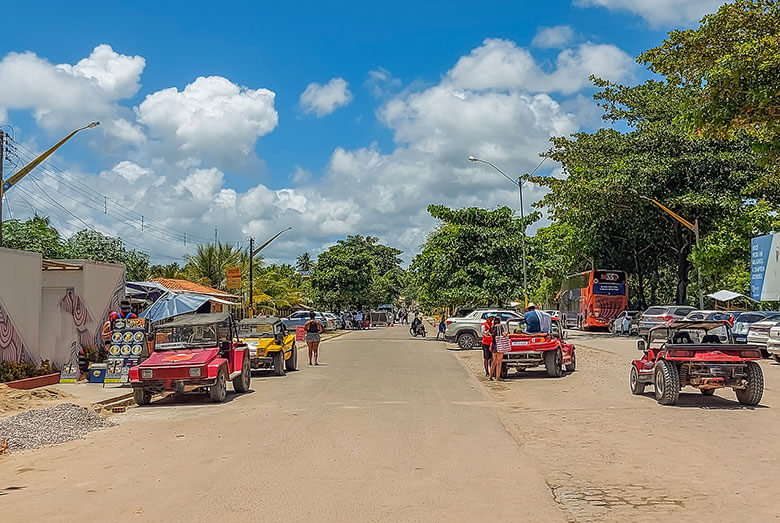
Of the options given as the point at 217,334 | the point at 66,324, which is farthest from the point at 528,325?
the point at 66,324

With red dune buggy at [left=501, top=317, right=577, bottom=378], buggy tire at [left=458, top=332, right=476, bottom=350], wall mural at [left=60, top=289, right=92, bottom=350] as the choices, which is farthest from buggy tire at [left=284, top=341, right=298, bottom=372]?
buggy tire at [left=458, top=332, right=476, bottom=350]

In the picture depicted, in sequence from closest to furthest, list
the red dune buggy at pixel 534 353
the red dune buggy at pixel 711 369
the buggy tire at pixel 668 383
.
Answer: the red dune buggy at pixel 711 369
the buggy tire at pixel 668 383
the red dune buggy at pixel 534 353

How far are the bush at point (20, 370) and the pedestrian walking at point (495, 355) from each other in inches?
421

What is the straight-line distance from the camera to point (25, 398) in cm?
1397

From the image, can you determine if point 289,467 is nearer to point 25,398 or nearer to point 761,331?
point 25,398

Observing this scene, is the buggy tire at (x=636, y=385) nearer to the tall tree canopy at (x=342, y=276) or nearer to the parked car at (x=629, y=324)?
the parked car at (x=629, y=324)

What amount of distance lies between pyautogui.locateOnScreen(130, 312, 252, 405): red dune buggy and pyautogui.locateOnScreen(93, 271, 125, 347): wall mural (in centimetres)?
561

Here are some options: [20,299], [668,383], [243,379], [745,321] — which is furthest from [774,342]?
[20,299]

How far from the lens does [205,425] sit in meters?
11.9

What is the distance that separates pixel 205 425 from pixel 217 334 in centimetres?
379

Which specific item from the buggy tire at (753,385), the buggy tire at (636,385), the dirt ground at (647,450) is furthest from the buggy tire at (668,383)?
the buggy tire at (636,385)

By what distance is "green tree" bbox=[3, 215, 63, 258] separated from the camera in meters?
37.0

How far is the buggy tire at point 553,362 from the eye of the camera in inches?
728

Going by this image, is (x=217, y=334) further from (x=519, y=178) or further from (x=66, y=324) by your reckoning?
(x=519, y=178)
